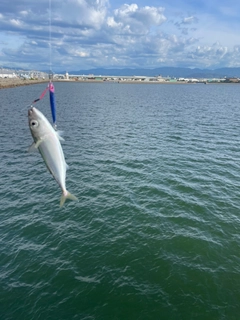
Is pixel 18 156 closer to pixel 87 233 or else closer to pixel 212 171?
pixel 87 233

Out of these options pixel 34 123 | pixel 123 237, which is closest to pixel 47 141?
pixel 34 123

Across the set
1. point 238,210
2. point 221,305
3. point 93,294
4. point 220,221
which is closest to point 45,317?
point 93,294

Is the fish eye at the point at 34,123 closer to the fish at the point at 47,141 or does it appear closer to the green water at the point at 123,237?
the fish at the point at 47,141

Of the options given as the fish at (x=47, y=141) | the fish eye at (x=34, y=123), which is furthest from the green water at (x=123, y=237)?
the fish eye at (x=34, y=123)

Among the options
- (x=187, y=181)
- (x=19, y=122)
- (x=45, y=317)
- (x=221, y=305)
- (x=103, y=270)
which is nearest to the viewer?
(x=45, y=317)

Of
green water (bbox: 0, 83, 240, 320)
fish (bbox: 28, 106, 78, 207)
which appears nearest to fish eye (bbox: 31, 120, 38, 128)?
fish (bbox: 28, 106, 78, 207)

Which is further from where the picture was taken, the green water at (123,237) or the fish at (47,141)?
the green water at (123,237)

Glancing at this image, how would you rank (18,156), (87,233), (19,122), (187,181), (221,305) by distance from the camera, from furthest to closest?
(19,122) → (18,156) → (187,181) → (87,233) → (221,305)
